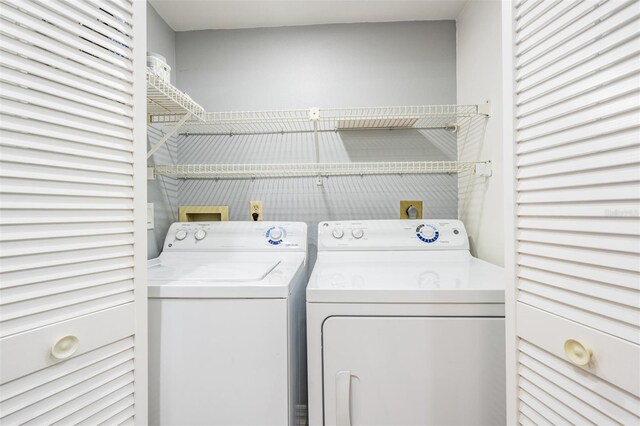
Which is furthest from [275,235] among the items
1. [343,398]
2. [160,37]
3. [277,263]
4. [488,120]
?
[160,37]

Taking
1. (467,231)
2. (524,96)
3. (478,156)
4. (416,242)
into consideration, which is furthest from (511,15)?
(467,231)

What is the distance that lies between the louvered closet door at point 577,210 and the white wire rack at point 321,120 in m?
1.11

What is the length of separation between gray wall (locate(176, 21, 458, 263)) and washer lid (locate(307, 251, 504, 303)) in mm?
387

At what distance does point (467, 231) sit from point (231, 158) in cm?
156

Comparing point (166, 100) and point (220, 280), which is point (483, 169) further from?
point (166, 100)

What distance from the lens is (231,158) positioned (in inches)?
81.6

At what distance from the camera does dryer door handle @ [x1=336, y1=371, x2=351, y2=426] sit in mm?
1066

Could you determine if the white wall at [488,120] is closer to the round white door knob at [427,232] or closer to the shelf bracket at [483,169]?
the shelf bracket at [483,169]

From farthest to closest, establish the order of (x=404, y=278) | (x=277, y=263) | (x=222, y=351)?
(x=277, y=263), (x=404, y=278), (x=222, y=351)

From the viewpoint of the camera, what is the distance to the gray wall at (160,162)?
5.90 ft

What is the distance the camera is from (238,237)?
5.90ft

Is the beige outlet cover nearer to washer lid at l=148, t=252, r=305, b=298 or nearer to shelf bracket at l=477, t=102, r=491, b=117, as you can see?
washer lid at l=148, t=252, r=305, b=298

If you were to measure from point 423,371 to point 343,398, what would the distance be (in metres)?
0.29

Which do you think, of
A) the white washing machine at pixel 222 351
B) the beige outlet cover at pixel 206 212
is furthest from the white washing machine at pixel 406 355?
the beige outlet cover at pixel 206 212
